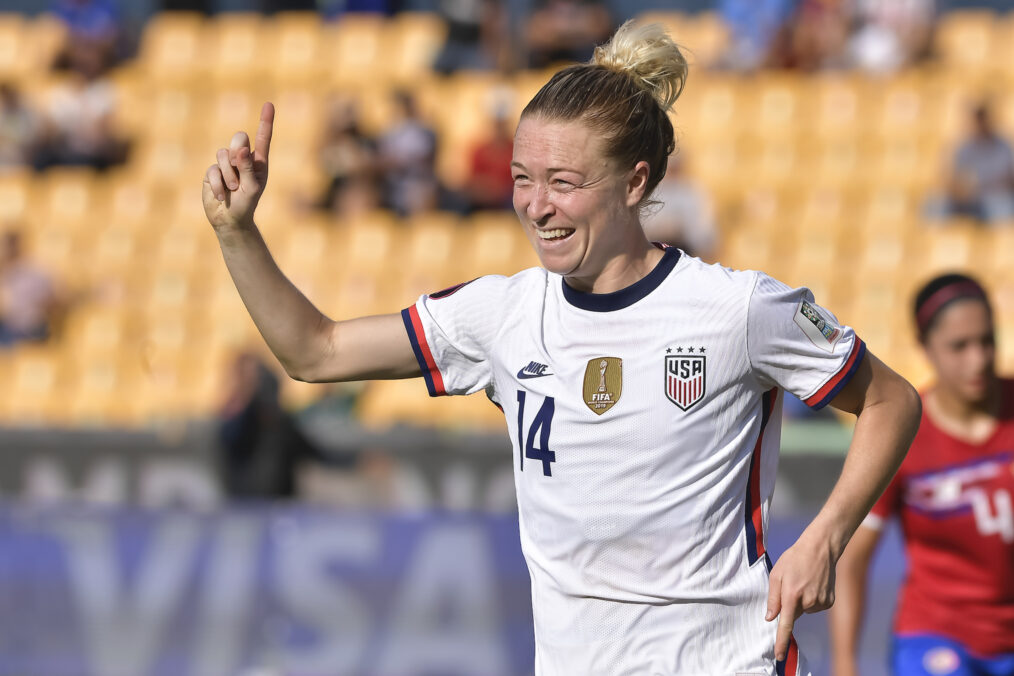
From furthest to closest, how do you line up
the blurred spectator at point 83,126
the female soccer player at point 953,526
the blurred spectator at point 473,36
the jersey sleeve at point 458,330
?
1. the blurred spectator at point 83,126
2. the blurred spectator at point 473,36
3. the female soccer player at point 953,526
4. the jersey sleeve at point 458,330

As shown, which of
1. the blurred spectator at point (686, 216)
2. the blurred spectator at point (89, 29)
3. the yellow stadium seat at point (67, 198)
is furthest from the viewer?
the blurred spectator at point (89, 29)

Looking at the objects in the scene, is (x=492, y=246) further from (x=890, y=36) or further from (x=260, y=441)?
(x=890, y=36)

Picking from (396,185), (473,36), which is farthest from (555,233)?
(473,36)

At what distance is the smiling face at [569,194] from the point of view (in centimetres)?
294

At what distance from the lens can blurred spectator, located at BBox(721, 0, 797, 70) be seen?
1312 cm

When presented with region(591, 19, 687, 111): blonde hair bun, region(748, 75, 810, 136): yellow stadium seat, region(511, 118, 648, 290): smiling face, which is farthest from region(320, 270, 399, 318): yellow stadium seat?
region(511, 118, 648, 290): smiling face

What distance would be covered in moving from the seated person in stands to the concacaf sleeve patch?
28.8ft

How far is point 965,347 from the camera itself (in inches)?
177

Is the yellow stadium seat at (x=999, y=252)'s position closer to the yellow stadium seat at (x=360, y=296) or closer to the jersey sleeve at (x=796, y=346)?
the yellow stadium seat at (x=360, y=296)

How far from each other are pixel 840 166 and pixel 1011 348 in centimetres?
335

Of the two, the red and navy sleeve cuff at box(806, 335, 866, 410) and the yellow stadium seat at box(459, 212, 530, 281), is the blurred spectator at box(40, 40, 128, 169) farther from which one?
the red and navy sleeve cuff at box(806, 335, 866, 410)

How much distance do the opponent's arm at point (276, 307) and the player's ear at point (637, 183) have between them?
0.57m

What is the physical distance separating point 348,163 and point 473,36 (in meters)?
2.17

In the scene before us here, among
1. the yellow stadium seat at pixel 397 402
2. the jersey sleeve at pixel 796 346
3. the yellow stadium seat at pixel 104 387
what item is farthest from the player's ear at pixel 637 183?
the yellow stadium seat at pixel 104 387
